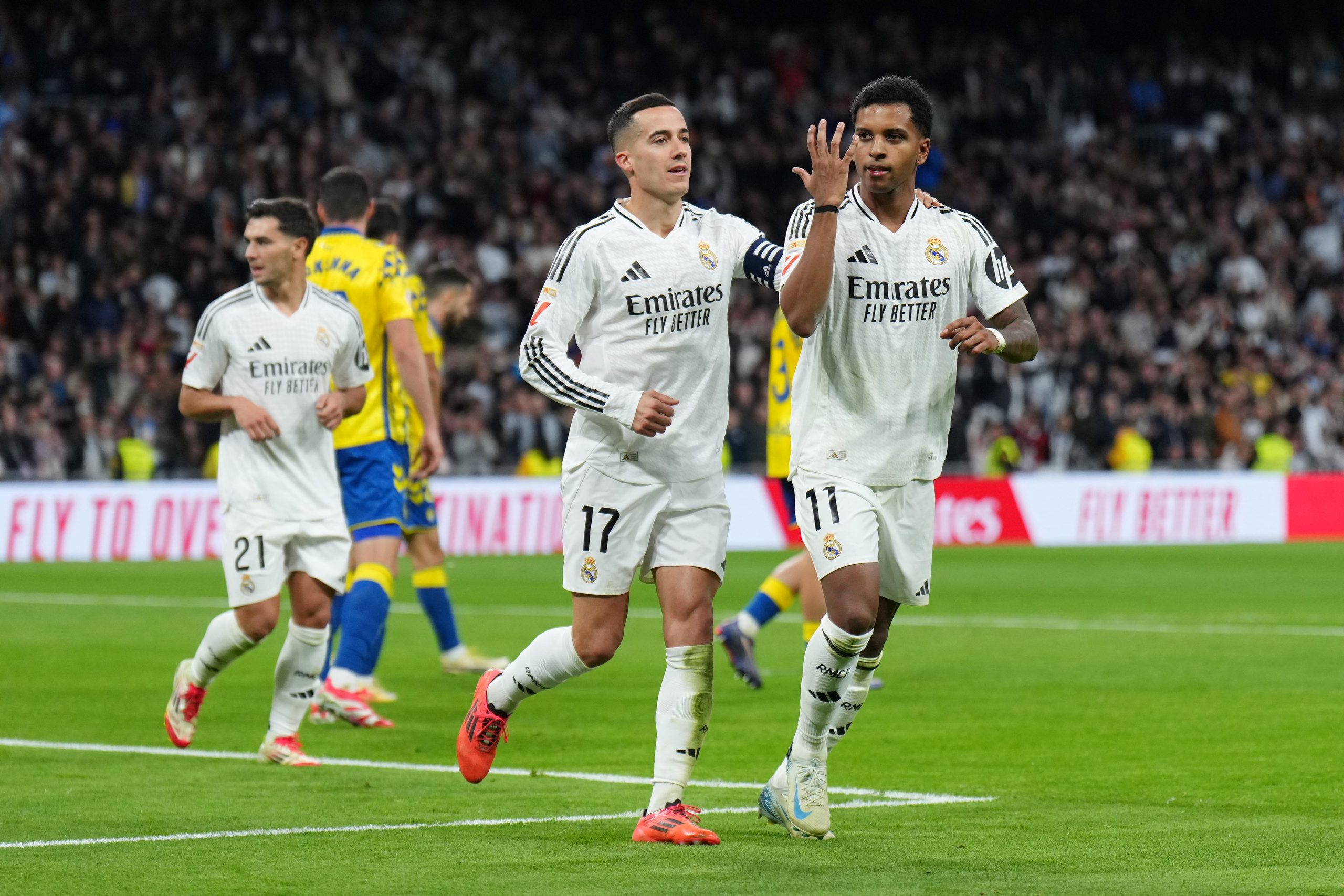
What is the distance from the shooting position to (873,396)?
676 cm

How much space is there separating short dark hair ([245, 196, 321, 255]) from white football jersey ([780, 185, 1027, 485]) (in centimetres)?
260

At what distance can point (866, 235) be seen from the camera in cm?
676

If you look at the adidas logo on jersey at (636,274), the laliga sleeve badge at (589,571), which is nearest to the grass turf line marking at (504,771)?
the laliga sleeve badge at (589,571)

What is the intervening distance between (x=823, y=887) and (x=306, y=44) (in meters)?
26.5

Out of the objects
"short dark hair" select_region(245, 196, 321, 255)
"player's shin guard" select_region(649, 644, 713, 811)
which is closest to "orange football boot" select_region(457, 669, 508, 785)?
"player's shin guard" select_region(649, 644, 713, 811)

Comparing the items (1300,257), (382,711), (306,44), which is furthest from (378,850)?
(1300,257)

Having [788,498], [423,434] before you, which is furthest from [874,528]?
[788,498]

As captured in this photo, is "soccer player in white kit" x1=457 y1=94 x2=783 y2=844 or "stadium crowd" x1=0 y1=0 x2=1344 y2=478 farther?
"stadium crowd" x1=0 y1=0 x2=1344 y2=478

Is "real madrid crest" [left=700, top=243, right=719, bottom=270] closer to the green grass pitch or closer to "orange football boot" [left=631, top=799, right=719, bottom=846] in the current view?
"orange football boot" [left=631, top=799, right=719, bottom=846]

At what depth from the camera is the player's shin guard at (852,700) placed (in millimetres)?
6816

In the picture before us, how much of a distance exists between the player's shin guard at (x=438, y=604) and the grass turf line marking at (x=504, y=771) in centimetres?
252

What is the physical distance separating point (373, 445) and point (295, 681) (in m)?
1.91

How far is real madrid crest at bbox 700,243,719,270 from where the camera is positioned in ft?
22.0

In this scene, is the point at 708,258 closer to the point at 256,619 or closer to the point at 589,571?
the point at 589,571
